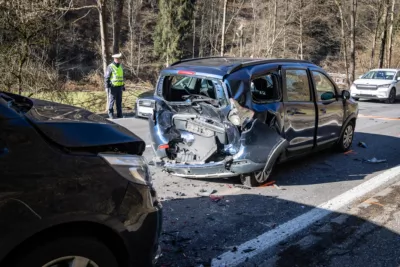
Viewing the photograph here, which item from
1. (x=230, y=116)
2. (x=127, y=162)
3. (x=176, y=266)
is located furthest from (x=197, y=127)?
(x=127, y=162)

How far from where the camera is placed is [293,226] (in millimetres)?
4195

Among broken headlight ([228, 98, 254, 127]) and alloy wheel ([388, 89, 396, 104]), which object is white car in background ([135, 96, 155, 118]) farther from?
alloy wheel ([388, 89, 396, 104])

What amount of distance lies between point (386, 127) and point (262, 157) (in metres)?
7.42

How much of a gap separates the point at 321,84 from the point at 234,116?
2.57 metres

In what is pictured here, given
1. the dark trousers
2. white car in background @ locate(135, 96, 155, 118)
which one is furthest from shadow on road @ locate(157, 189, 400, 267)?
the dark trousers

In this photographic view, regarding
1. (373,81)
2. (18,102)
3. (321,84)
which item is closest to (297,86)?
(321,84)

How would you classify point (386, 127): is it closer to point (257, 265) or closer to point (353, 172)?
point (353, 172)

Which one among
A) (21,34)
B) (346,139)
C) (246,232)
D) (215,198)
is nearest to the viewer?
(246,232)

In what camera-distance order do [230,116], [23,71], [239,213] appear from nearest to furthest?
[239,213], [230,116], [23,71]

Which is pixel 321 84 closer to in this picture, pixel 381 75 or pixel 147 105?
pixel 147 105

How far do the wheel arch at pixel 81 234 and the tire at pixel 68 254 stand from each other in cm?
2

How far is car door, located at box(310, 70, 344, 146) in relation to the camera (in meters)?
6.51

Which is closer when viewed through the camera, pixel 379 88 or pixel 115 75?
pixel 115 75

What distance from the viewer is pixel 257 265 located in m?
3.39
